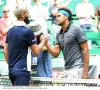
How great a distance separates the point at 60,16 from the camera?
4938mm

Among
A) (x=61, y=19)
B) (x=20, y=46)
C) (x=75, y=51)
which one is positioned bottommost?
(x=75, y=51)

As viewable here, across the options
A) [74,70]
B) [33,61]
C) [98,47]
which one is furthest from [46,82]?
[98,47]

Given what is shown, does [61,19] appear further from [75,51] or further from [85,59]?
[85,59]

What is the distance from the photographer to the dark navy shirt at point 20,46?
14.4ft

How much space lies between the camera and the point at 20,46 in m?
4.42

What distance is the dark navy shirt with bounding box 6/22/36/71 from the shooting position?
439 cm

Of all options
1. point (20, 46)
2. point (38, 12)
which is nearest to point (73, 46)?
point (20, 46)

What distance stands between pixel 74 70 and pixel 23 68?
700 mm

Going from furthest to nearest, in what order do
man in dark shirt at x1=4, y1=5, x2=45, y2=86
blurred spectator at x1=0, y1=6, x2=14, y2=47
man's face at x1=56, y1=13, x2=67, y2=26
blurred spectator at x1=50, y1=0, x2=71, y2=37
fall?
blurred spectator at x1=0, y1=6, x2=14, y2=47 < blurred spectator at x1=50, y1=0, x2=71, y2=37 < man's face at x1=56, y1=13, x2=67, y2=26 < man in dark shirt at x1=4, y1=5, x2=45, y2=86

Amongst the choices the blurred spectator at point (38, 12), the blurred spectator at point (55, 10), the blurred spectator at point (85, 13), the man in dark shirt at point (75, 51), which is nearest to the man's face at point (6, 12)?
the blurred spectator at point (38, 12)

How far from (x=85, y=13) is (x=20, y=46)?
143 inches

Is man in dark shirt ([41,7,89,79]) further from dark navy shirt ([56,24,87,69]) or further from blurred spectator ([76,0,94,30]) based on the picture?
blurred spectator ([76,0,94,30])

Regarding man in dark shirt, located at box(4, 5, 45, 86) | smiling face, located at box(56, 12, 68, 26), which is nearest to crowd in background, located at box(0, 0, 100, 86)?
smiling face, located at box(56, 12, 68, 26)

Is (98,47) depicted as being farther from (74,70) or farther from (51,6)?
(74,70)
